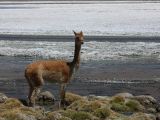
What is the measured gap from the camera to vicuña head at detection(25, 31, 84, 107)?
44.8ft

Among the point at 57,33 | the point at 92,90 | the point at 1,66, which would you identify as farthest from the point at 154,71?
the point at 57,33

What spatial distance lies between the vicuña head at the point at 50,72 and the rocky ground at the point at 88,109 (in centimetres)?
48

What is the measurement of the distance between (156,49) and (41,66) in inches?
631

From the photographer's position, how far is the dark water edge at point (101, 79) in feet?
58.1

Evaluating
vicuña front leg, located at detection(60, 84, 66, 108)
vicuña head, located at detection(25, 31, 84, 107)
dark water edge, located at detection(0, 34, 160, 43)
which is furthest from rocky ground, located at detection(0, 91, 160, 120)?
dark water edge, located at detection(0, 34, 160, 43)

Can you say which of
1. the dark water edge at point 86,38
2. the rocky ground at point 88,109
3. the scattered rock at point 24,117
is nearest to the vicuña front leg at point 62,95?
the rocky ground at point 88,109

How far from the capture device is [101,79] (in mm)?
20391

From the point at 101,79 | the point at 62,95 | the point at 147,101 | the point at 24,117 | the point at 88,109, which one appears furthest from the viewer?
the point at 101,79

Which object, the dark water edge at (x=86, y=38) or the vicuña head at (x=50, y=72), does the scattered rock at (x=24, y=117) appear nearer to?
the vicuña head at (x=50, y=72)

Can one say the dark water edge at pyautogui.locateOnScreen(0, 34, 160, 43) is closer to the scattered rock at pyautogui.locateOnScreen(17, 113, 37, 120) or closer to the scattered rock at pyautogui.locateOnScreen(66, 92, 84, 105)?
the scattered rock at pyautogui.locateOnScreen(66, 92, 84, 105)

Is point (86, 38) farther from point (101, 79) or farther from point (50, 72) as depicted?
point (50, 72)

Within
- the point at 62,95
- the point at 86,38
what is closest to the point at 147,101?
the point at 62,95

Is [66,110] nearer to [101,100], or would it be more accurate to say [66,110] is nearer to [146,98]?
[101,100]

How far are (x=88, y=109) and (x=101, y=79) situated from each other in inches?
271
